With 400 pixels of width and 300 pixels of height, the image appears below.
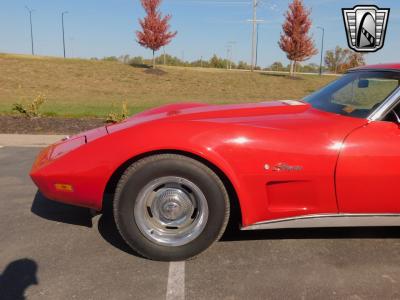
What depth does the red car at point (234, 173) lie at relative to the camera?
2734mm

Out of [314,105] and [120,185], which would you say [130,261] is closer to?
[120,185]

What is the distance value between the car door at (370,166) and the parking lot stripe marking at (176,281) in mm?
1171

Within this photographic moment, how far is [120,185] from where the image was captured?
277cm

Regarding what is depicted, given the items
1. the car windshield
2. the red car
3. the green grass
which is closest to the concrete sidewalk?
the red car

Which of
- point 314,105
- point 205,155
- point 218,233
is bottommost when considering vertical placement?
point 218,233

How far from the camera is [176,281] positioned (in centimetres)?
264

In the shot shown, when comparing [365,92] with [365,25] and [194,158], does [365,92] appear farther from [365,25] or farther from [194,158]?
[365,25]

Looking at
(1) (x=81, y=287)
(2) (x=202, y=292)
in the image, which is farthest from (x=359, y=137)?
(1) (x=81, y=287)

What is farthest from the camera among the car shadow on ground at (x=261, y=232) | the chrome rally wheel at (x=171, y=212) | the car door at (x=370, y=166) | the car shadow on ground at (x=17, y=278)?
the car shadow on ground at (x=261, y=232)

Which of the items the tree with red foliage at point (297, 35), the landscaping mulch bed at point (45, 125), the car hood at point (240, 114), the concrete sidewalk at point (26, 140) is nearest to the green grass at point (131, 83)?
the tree with red foliage at point (297, 35)

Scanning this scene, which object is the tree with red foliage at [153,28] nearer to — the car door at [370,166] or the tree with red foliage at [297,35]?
the tree with red foliage at [297,35]

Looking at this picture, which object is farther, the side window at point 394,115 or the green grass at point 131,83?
the green grass at point 131,83

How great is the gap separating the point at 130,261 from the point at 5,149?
469cm

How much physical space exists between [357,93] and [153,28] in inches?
1160
